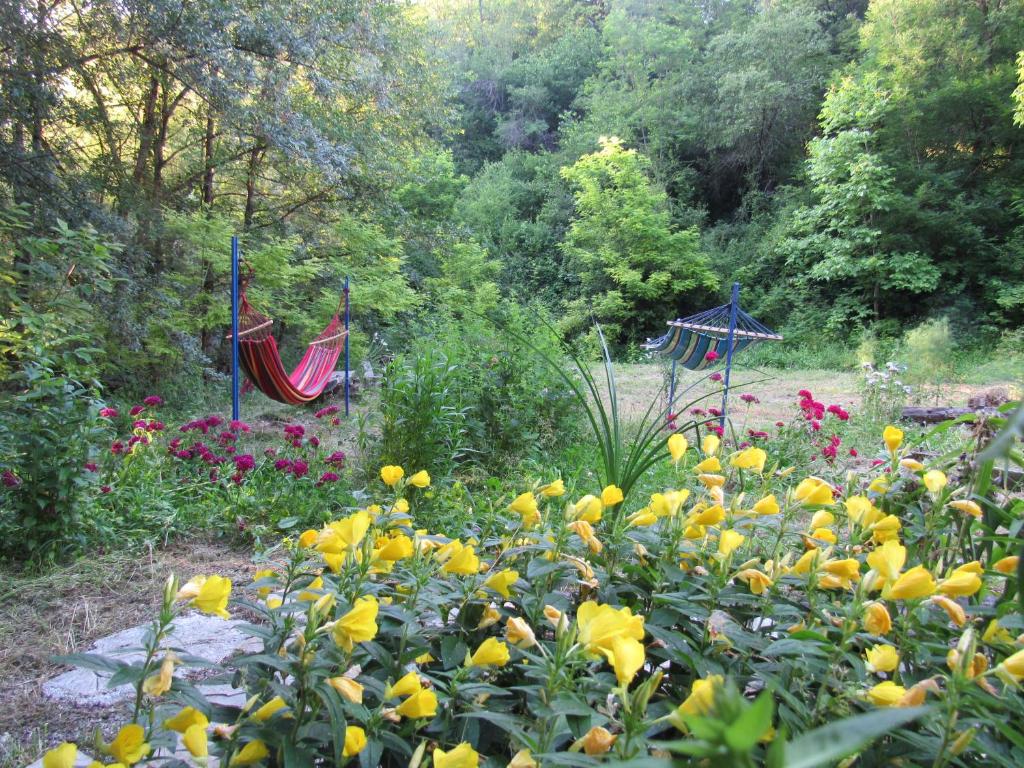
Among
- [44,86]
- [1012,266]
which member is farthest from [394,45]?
[1012,266]

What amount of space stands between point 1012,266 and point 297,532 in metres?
11.0

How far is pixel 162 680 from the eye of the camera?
1.69 feet

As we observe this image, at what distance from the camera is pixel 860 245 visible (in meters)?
10.4

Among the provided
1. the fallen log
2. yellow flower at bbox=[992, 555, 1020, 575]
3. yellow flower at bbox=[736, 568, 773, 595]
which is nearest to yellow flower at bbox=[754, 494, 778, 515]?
yellow flower at bbox=[736, 568, 773, 595]

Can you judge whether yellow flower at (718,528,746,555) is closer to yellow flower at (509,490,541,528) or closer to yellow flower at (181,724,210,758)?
yellow flower at (509,490,541,528)

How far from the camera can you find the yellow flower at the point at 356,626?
54 centimetres

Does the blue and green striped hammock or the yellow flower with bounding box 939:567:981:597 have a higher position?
the blue and green striped hammock

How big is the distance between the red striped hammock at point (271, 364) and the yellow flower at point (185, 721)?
3192 millimetres

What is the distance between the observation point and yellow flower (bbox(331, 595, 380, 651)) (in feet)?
1.76

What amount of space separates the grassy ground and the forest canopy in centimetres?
70

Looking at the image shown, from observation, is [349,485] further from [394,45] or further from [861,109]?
[861,109]

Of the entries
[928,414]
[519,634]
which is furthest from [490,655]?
[928,414]

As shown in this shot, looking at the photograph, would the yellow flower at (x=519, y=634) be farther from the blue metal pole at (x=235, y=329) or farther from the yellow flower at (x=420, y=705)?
the blue metal pole at (x=235, y=329)

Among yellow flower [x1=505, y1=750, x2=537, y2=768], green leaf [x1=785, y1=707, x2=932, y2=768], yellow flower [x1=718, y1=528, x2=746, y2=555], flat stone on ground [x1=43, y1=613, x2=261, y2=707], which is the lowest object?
flat stone on ground [x1=43, y1=613, x2=261, y2=707]
